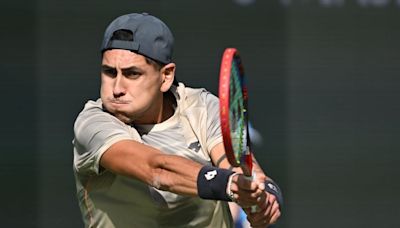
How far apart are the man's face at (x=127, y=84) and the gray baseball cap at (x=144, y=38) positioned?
0.8 inches

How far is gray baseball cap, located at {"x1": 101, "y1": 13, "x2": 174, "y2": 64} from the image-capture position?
11.2 feet

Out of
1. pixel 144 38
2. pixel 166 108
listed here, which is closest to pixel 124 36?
pixel 144 38

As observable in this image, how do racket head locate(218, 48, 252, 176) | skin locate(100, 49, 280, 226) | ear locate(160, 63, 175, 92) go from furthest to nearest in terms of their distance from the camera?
ear locate(160, 63, 175, 92) < skin locate(100, 49, 280, 226) < racket head locate(218, 48, 252, 176)

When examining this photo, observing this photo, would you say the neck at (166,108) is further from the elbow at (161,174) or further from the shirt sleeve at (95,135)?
the elbow at (161,174)

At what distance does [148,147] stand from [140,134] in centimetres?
26

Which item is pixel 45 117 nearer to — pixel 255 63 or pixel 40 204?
Answer: pixel 40 204

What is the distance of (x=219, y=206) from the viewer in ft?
11.8

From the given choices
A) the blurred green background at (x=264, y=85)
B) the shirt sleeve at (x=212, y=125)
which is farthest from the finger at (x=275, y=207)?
the blurred green background at (x=264, y=85)

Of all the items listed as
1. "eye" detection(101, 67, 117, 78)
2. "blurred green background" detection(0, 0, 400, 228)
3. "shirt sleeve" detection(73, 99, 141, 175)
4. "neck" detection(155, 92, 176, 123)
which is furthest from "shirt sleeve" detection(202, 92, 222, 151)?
"blurred green background" detection(0, 0, 400, 228)

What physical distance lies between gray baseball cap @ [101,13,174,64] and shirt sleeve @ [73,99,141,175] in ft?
0.66

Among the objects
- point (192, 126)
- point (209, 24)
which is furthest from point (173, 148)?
point (209, 24)

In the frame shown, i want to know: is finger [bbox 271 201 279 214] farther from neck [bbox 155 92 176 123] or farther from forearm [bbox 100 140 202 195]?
neck [bbox 155 92 176 123]

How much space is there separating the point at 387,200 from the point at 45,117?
1.64 m

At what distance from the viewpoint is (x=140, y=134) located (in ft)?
11.5
